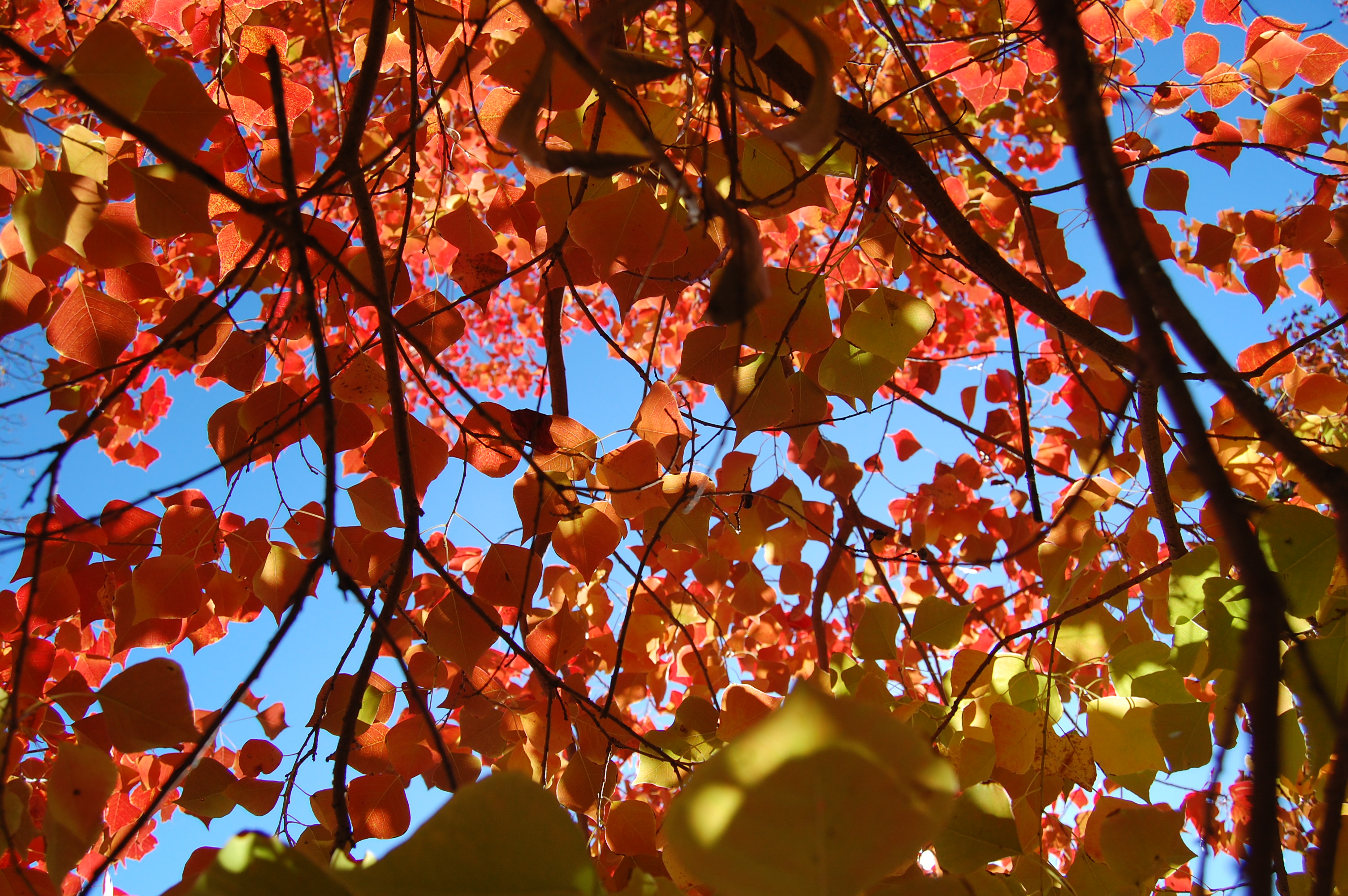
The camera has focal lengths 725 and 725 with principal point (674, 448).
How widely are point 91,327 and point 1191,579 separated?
4.48 feet

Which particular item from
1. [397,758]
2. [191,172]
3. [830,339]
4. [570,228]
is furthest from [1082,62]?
[397,758]

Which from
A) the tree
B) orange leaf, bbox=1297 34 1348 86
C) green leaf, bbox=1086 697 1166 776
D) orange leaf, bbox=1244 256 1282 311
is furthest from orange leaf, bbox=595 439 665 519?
orange leaf, bbox=1297 34 1348 86

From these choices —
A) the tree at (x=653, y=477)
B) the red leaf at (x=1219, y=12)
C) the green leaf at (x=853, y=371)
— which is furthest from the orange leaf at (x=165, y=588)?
the red leaf at (x=1219, y=12)

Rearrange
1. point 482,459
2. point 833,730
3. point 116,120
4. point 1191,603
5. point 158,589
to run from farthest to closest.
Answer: point 482,459, point 158,589, point 1191,603, point 116,120, point 833,730

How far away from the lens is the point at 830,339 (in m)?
1.07

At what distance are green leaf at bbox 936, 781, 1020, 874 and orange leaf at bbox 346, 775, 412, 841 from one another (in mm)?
749

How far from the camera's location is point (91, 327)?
947 millimetres

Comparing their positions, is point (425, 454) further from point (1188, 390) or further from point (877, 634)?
point (1188, 390)

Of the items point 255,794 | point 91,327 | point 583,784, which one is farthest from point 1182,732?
point 91,327

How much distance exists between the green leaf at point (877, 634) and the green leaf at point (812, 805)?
0.77 m

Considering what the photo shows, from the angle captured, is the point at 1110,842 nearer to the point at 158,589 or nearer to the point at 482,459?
the point at 482,459

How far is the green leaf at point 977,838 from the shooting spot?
2.22 ft

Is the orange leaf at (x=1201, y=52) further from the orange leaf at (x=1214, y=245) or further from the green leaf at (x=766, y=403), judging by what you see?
the green leaf at (x=766, y=403)

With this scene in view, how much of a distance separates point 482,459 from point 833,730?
0.89m
